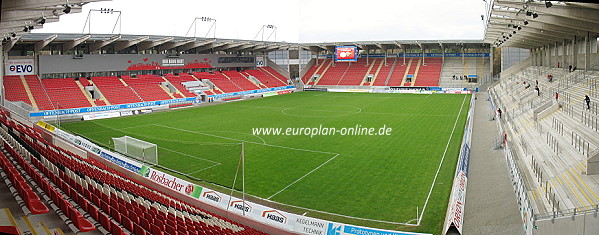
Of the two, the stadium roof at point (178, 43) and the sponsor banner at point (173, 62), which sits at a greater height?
the stadium roof at point (178, 43)

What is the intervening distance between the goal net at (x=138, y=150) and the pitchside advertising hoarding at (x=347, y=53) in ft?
155

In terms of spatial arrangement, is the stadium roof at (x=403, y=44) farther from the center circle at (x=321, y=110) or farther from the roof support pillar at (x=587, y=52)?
the roof support pillar at (x=587, y=52)

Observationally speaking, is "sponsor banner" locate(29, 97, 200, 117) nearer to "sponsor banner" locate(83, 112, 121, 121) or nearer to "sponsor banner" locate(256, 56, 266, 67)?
"sponsor banner" locate(83, 112, 121, 121)

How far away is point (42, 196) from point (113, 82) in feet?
123

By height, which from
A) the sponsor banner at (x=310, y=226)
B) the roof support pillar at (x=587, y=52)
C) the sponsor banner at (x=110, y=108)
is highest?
the roof support pillar at (x=587, y=52)

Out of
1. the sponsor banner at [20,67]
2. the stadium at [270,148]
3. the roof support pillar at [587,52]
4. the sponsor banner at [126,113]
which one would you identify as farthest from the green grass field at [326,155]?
the sponsor banner at [20,67]

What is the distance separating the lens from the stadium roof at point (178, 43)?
38.4m

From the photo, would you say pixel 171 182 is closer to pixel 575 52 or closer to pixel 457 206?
pixel 457 206

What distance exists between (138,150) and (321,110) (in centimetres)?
2269

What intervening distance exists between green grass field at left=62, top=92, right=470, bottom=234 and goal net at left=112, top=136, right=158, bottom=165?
436 millimetres

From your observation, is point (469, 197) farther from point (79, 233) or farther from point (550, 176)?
point (79, 233)

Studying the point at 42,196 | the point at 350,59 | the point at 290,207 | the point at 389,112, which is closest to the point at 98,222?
the point at 42,196

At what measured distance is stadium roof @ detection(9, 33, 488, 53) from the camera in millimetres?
38406

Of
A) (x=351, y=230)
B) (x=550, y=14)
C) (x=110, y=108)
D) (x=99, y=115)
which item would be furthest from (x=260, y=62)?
(x=351, y=230)
